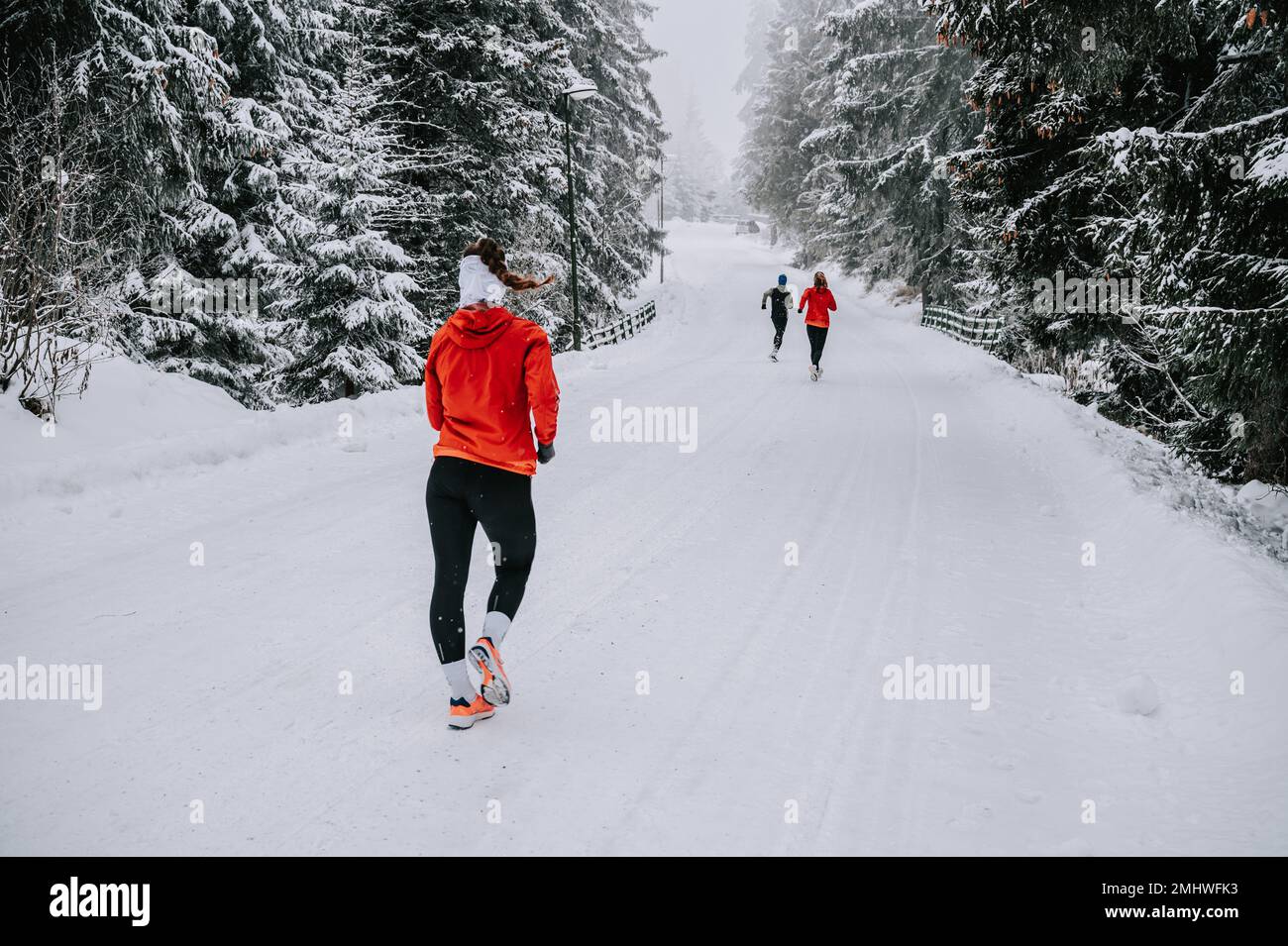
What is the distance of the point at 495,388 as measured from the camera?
394 centimetres

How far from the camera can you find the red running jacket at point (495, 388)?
3.92 meters

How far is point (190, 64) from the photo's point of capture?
13148 millimetres

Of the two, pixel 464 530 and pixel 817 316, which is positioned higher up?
pixel 817 316

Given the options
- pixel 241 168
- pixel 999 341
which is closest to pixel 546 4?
pixel 241 168

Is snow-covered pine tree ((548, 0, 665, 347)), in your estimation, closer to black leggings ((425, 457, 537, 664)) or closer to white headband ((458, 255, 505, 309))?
white headband ((458, 255, 505, 309))

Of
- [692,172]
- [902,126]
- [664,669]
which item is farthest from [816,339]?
[692,172]

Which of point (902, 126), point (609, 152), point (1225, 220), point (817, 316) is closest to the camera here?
point (1225, 220)

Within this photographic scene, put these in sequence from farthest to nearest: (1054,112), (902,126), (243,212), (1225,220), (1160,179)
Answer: (902,126)
(243,212)
(1054,112)
(1160,179)
(1225,220)

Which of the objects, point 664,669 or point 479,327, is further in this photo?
point 664,669

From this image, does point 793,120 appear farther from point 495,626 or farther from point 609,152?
point 495,626

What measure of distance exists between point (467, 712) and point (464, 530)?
909mm

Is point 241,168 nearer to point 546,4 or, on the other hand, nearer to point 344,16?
point 344,16

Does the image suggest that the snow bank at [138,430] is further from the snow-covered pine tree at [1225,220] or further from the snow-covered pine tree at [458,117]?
the snow-covered pine tree at [1225,220]
